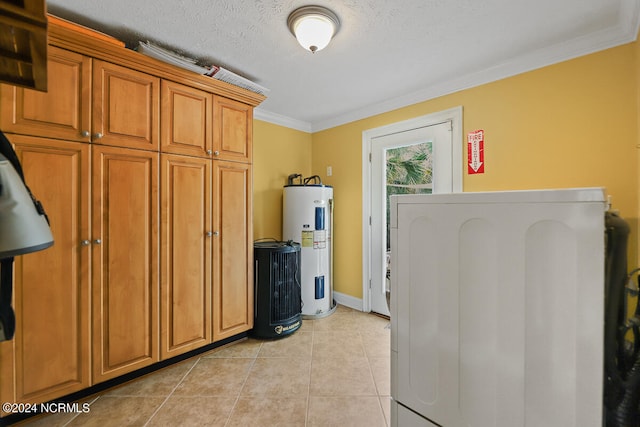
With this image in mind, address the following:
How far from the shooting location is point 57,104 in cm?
146

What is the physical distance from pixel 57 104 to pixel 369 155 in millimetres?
2491

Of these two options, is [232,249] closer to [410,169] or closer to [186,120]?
[186,120]

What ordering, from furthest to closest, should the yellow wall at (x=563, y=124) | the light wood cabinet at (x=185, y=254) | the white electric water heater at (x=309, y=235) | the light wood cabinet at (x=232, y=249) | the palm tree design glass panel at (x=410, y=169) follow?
the white electric water heater at (x=309, y=235) → the palm tree design glass panel at (x=410, y=169) → the light wood cabinet at (x=232, y=249) → the light wood cabinet at (x=185, y=254) → the yellow wall at (x=563, y=124)

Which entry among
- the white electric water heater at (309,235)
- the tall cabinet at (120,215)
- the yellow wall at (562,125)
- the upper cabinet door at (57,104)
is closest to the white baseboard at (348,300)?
the white electric water heater at (309,235)

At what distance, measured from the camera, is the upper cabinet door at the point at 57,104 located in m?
1.35

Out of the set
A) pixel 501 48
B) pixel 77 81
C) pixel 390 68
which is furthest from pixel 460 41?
pixel 77 81

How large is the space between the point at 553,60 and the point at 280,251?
8.15 feet

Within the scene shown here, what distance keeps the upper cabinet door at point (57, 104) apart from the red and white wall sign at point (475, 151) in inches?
106

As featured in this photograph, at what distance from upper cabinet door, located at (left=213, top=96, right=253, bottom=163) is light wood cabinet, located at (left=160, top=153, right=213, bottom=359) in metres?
0.19

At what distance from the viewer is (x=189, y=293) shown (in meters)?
1.96

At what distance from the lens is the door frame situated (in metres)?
2.25

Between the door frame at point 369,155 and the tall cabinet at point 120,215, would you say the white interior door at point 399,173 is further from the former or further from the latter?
the tall cabinet at point 120,215

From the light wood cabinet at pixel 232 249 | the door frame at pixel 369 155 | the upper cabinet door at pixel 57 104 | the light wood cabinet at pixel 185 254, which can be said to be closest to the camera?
the upper cabinet door at pixel 57 104

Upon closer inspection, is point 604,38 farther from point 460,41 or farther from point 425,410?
point 425,410
